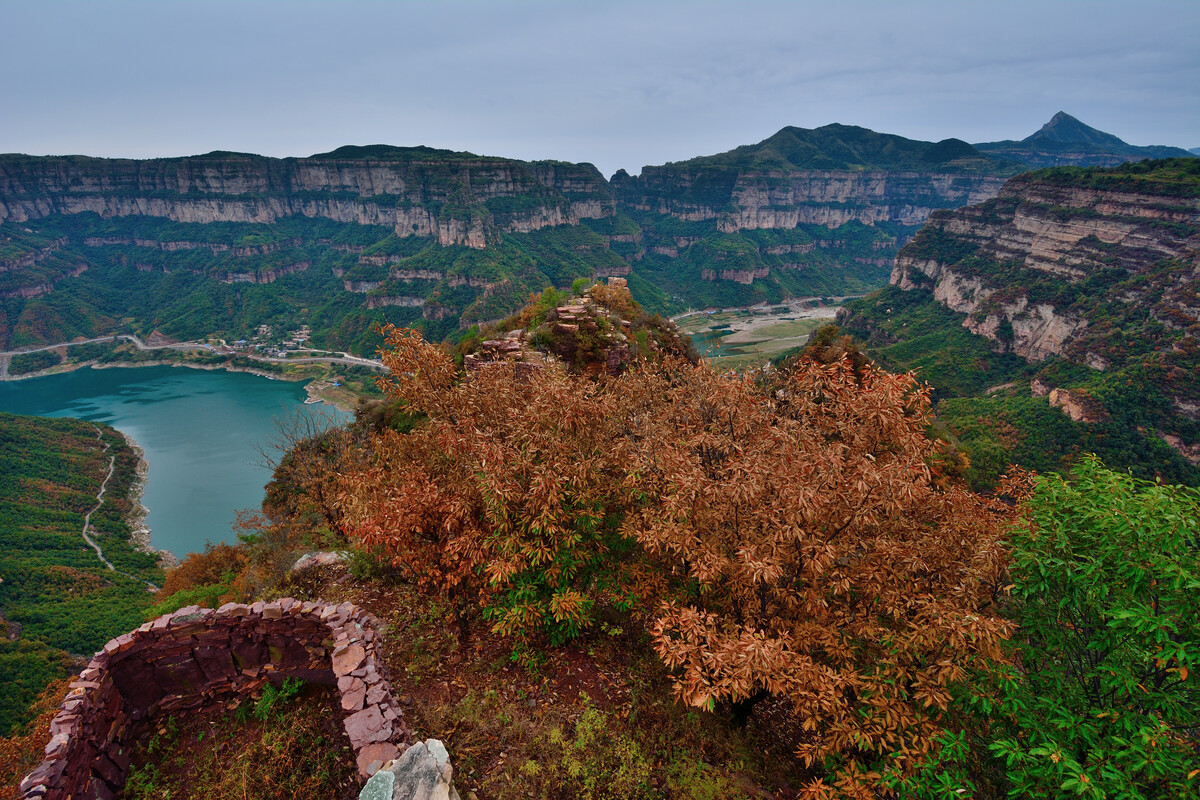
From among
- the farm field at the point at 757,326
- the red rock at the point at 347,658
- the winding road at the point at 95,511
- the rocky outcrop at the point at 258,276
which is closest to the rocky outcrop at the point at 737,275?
the farm field at the point at 757,326

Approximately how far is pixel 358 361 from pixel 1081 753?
123 metres

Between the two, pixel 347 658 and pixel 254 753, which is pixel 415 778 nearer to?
pixel 347 658

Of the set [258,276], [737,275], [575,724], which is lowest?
[575,724]

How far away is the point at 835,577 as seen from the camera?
6.89 m

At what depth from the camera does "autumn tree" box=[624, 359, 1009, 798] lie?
245 inches

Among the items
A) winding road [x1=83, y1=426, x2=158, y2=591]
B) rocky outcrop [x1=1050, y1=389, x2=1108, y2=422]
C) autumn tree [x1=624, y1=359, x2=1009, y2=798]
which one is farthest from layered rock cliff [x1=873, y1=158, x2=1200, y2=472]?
winding road [x1=83, y1=426, x2=158, y2=591]

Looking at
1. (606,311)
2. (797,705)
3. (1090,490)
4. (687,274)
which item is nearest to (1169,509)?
(1090,490)

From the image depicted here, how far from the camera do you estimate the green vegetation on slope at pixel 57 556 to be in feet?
94.2

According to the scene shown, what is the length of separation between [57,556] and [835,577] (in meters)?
65.8

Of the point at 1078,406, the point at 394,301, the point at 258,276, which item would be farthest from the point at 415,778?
the point at 258,276

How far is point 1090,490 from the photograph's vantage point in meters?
6.47

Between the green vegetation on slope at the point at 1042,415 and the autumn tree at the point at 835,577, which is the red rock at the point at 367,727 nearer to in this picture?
the autumn tree at the point at 835,577

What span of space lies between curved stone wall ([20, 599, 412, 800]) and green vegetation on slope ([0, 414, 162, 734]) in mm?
27105

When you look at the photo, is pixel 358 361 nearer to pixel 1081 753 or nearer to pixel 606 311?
pixel 606 311
